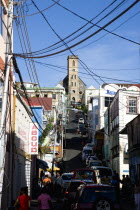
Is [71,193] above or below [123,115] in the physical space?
below

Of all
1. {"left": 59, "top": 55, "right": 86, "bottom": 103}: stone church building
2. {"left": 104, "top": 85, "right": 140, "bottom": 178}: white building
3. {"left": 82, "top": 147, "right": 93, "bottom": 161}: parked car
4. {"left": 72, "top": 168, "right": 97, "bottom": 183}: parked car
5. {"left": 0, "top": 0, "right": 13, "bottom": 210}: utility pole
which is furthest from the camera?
{"left": 59, "top": 55, "right": 86, "bottom": 103}: stone church building

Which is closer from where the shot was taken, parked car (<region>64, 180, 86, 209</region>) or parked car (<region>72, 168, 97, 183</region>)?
parked car (<region>64, 180, 86, 209</region>)

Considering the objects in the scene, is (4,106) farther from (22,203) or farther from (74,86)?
(74,86)

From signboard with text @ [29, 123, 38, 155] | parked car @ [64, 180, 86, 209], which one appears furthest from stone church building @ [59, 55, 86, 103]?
parked car @ [64, 180, 86, 209]

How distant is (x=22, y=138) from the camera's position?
2788cm

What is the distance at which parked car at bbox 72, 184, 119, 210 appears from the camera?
48.5ft

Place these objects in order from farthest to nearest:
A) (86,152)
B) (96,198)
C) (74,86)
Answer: (74,86) < (86,152) < (96,198)

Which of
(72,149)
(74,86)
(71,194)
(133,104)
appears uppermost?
(74,86)

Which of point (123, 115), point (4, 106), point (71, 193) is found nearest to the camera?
point (4, 106)

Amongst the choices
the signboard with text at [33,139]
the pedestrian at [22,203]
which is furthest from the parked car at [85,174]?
the pedestrian at [22,203]

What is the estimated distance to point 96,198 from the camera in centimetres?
1511

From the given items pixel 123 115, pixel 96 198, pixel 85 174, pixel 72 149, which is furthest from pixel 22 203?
pixel 72 149

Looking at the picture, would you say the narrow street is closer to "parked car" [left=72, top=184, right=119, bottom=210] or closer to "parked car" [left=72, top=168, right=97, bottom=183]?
"parked car" [left=72, top=168, right=97, bottom=183]

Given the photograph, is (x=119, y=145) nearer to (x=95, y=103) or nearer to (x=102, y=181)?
(x=102, y=181)
